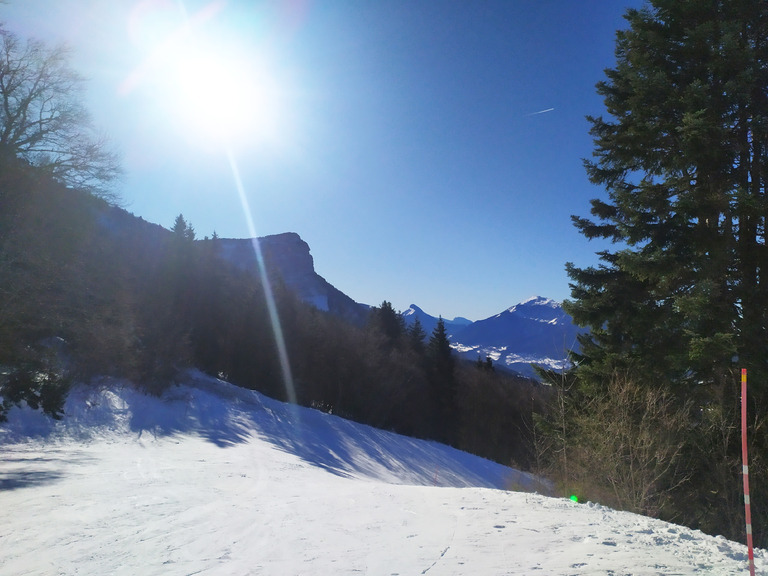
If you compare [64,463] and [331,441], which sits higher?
[64,463]

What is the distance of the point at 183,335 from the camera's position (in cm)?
2730

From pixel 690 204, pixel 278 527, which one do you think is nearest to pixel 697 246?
pixel 690 204

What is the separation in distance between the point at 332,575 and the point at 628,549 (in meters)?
2.96

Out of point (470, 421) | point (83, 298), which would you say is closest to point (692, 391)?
point (83, 298)

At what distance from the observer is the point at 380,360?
46.9 metres

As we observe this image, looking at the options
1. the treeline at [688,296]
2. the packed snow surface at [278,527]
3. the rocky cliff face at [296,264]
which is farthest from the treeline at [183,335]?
the rocky cliff face at [296,264]

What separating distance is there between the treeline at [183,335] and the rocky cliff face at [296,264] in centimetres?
5925

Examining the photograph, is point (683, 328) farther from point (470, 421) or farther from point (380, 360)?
point (470, 421)

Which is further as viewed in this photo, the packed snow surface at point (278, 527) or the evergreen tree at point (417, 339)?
the evergreen tree at point (417, 339)

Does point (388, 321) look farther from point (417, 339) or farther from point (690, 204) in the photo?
point (690, 204)

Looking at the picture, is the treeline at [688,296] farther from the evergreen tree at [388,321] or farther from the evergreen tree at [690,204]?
the evergreen tree at [388,321]

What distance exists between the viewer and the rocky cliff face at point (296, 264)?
124812 millimetres

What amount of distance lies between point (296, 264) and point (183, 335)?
12318 centimetres

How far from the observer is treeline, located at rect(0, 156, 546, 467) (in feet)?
30.7
